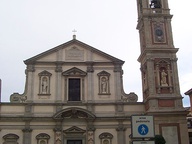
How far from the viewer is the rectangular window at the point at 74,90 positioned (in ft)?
75.8

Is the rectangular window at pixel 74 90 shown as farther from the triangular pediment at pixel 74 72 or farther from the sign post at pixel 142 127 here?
the sign post at pixel 142 127

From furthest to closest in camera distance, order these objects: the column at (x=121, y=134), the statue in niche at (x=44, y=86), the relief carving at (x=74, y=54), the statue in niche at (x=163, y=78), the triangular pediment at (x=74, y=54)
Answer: the relief carving at (x=74, y=54), the triangular pediment at (x=74, y=54), the statue in niche at (x=44, y=86), the statue in niche at (x=163, y=78), the column at (x=121, y=134)

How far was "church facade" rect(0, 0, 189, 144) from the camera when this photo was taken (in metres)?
21.7

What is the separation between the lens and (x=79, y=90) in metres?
23.3

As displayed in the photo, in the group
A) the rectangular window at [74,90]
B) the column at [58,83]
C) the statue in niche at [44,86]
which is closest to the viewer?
the column at [58,83]

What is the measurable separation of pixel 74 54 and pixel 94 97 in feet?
11.7

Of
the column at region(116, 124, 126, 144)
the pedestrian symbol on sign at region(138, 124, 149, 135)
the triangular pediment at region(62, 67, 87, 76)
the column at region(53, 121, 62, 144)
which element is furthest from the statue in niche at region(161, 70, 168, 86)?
the pedestrian symbol on sign at region(138, 124, 149, 135)

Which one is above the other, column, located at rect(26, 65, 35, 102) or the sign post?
column, located at rect(26, 65, 35, 102)

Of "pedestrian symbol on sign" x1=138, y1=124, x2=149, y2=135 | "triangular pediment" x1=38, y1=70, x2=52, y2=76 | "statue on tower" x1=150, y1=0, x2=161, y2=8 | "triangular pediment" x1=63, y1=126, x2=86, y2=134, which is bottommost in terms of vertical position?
"pedestrian symbol on sign" x1=138, y1=124, x2=149, y2=135

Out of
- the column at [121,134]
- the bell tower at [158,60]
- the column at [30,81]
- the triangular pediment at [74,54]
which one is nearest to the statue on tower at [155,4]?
the bell tower at [158,60]

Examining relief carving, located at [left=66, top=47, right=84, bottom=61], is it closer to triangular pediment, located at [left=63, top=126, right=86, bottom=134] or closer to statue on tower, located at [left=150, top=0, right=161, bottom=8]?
triangular pediment, located at [left=63, top=126, right=86, bottom=134]

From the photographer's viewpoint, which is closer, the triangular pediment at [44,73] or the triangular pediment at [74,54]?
the triangular pediment at [44,73]

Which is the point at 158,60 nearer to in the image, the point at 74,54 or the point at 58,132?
the point at 74,54

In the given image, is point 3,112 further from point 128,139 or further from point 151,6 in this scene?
point 151,6
